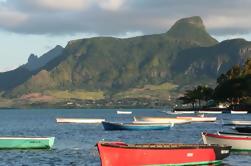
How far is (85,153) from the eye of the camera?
254 ft

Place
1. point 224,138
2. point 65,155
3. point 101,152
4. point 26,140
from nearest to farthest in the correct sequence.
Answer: point 101,152 → point 224,138 → point 65,155 → point 26,140

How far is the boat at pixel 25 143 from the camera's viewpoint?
80.1m

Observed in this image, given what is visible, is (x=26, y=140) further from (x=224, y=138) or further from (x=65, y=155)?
(x=224, y=138)

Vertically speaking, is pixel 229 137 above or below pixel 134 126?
above

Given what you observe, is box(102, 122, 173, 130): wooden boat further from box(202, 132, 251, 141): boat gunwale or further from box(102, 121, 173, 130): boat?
box(202, 132, 251, 141): boat gunwale

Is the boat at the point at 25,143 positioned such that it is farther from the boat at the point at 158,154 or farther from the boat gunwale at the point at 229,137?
the boat at the point at 158,154

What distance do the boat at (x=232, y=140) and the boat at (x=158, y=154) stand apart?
10330 millimetres

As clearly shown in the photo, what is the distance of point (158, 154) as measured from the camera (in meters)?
53.9

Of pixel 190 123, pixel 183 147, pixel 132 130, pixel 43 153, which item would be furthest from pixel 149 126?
pixel 183 147

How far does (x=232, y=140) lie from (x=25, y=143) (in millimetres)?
28225

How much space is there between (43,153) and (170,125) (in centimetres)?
6216

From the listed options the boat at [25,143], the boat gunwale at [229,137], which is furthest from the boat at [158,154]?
the boat at [25,143]

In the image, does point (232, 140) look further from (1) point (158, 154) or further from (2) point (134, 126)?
(2) point (134, 126)

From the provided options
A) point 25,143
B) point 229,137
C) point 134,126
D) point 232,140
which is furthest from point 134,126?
point 229,137
